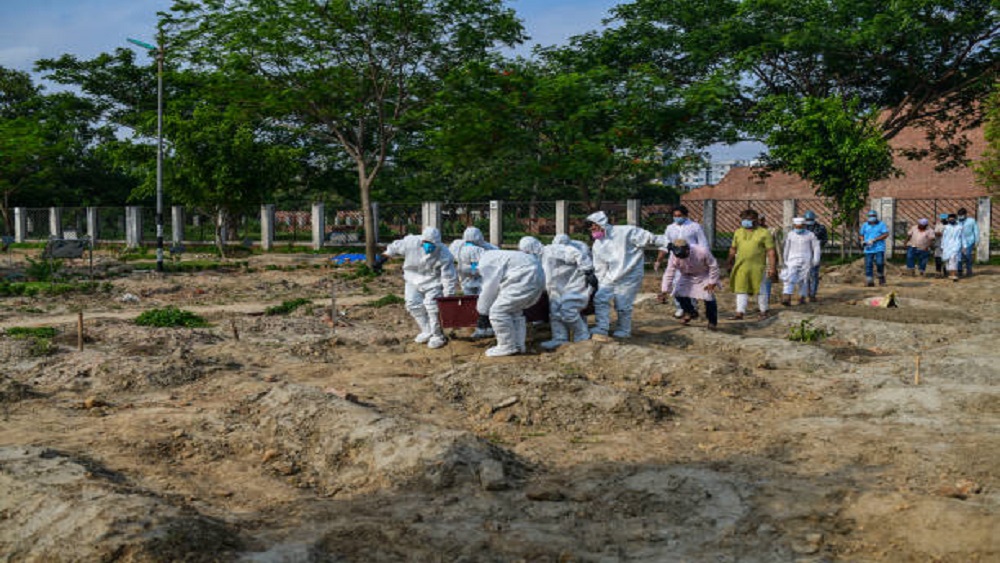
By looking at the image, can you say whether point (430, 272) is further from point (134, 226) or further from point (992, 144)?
point (134, 226)

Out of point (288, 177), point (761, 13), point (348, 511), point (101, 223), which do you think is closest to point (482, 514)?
point (348, 511)

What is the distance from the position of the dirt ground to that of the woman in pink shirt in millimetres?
422

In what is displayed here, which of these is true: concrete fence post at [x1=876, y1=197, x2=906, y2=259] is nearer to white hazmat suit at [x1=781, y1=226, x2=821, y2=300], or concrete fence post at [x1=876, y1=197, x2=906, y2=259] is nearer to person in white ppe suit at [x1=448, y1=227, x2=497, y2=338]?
white hazmat suit at [x1=781, y1=226, x2=821, y2=300]

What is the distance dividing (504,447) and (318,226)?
80.1ft

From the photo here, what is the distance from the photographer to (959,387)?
26.4 feet

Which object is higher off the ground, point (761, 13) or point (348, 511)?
point (761, 13)

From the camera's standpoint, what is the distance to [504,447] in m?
6.50

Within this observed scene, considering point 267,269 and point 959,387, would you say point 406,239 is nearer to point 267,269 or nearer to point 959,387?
point 959,387

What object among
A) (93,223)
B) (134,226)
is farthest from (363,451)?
(93,223)

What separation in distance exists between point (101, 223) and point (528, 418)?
1386 inches

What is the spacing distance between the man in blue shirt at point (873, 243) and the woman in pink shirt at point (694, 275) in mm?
6176

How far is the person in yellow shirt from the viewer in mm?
11906

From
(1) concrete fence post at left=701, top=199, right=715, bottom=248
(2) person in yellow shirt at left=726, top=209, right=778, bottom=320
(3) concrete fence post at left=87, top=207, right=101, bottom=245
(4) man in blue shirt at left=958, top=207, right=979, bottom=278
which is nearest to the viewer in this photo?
(2) person in yellow shirt at left=726, top=209, right=778, bottom=320

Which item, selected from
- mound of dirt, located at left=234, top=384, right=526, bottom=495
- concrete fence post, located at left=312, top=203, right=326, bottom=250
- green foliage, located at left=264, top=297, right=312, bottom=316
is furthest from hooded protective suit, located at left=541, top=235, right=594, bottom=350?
concrete fence post, located at left=312, top=203, right=326, bottom=250
